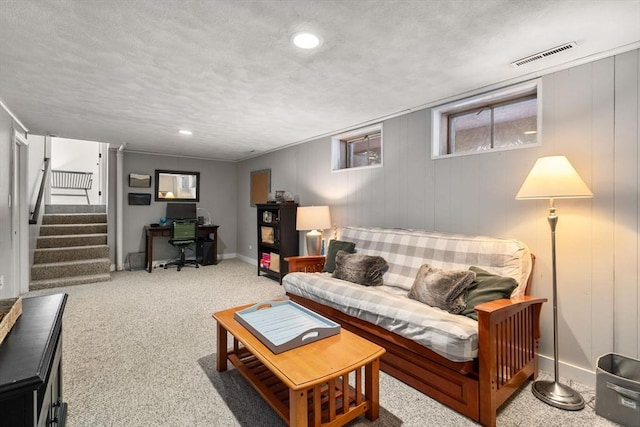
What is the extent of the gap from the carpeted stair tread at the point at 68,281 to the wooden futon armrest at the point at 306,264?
10.9 ft

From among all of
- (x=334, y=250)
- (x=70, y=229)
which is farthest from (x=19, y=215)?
(x=334, y=250)

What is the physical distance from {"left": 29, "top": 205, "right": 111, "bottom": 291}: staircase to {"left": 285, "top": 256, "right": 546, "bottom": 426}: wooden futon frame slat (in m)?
4.68

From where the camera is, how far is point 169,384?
207cm

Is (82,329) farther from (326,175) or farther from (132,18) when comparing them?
(326,175)

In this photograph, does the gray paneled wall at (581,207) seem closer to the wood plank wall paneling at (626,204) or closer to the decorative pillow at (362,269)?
the wood plank wall paneling at (626,204)

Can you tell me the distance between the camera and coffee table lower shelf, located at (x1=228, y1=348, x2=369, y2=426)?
1.49 meters

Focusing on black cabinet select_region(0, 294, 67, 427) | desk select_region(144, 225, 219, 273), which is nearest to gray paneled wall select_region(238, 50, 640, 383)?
black cabinet select_region(0, 294, 67, 427)

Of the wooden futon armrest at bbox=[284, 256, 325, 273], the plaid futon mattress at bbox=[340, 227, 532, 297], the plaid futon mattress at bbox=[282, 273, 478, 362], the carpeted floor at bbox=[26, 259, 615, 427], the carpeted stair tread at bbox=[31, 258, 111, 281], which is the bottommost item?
the carpeted floor at bbox=[26, 259, 615, 427]

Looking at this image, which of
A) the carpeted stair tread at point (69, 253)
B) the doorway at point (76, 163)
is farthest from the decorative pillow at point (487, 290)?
the doorway at point (76, 163)

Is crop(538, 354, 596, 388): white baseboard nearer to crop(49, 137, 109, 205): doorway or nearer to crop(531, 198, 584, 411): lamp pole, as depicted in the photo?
crop(531, 198, 584, 411): lamp pole

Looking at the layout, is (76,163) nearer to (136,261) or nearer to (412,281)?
(136,261)

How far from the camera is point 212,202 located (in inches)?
261

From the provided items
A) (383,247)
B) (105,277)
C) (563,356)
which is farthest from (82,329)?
(563,356)

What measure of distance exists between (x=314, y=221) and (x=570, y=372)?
2847mm
